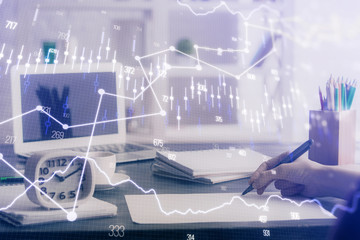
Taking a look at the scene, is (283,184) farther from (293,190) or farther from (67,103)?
(67,103)

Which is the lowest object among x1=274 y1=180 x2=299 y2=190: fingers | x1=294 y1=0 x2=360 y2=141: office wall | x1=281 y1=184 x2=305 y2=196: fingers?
x1=281 y1=184 x2=305 y2=196: fingers

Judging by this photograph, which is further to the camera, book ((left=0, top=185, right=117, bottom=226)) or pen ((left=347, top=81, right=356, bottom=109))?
pen ((left=347, top=81, right=356, bottom=109))

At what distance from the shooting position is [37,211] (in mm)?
572

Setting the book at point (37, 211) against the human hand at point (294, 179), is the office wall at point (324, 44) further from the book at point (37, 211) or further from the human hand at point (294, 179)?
the book at point (37, 211)

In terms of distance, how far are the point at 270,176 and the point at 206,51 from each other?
0.99 ft

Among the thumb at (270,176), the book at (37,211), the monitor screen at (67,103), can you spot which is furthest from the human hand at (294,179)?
the monitor screen at (67,103)

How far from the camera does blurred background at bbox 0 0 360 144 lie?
2.60 feet

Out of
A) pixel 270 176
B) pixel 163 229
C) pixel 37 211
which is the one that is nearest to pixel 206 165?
pixel 270 176

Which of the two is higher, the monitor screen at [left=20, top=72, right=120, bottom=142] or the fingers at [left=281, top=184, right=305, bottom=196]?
the monitor screen at [left=20, top=72, right=120, bottom=142]

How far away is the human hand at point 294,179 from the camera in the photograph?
0.69 meters

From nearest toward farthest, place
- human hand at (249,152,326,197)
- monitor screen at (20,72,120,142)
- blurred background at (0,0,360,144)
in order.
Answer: human hand at (249,152,326,197), blurred background at (0,0,360,144), monitor screen at (20,72,120,142)

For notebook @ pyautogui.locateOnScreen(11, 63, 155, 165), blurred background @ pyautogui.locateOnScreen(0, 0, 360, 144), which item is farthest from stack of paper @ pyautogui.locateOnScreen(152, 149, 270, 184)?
notebook @ pyautogui.locateOnScreen(11, 63, 155, 165)
